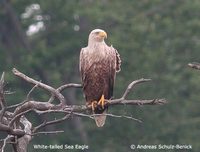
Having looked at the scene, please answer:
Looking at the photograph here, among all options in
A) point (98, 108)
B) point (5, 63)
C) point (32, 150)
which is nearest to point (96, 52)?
point (98, 108)

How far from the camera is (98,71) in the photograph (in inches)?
359

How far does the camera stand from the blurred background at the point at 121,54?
2166cm

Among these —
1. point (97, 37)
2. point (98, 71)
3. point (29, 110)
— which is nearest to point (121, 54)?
point (97, 37)

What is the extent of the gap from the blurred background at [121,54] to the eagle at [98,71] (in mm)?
11565

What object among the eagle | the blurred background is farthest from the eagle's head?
the blurred background

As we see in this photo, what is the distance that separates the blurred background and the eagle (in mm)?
11565

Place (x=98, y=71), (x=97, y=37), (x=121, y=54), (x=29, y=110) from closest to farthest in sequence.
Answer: (x=29, y=110), (x=98, y=71), (x=97, y=37), (x=121, y=54)

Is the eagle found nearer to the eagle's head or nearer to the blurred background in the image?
the eagle's head

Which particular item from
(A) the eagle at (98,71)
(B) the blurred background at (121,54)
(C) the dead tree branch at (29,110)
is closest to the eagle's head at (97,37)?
(A) the eagle at (98,71)

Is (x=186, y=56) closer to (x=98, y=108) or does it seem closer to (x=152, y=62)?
(x=152, y=62)

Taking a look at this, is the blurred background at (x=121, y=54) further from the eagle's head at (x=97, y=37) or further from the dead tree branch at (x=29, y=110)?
the dead tree branch at (x=29, y=110)

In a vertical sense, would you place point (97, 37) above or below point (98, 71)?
above

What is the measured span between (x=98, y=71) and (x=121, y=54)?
41.8 ft

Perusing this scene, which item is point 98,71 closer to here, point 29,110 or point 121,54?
point 29,110
